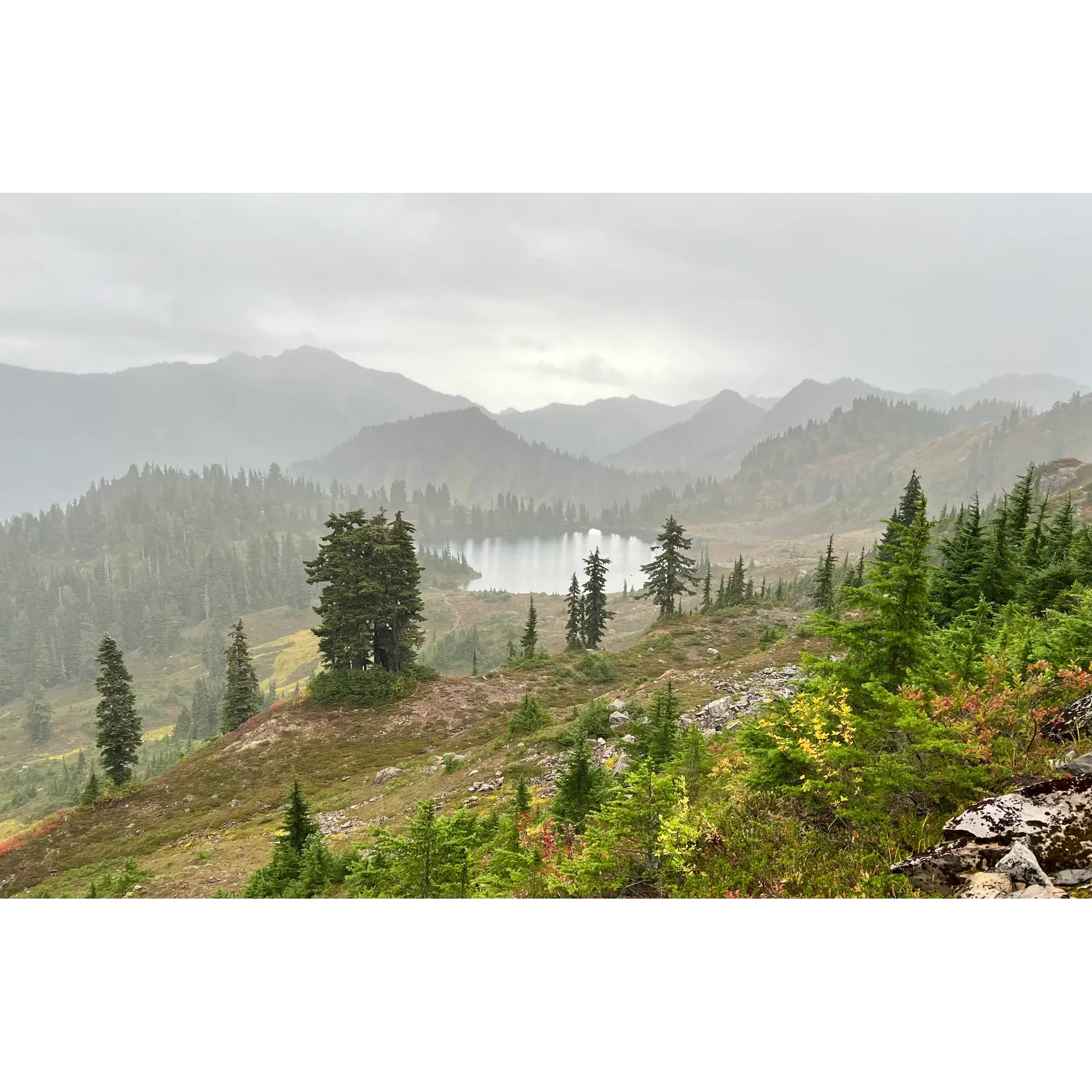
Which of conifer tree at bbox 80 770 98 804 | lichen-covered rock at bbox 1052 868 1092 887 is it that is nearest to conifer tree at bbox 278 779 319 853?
lichen-covered rock at bbox 1052 868 1092 887

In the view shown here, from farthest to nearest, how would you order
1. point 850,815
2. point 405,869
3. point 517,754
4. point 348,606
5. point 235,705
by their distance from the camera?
point 235,705
point 348,606
point 517,754
point 405,869
point 850,815

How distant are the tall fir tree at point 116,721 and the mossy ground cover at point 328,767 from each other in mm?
9355

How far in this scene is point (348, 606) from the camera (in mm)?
34531

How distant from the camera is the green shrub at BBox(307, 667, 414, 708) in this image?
102 ft

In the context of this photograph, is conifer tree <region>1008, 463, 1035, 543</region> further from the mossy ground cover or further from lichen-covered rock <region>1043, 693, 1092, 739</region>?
lichen-covered rock <region>1043, 693, 1092, 739</region>

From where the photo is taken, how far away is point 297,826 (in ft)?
39.0

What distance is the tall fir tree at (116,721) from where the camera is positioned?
32.0 metres

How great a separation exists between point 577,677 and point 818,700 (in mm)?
25915

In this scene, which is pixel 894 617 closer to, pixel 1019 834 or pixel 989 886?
pixel 1019 834

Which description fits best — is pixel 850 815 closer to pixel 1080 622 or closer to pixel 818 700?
pixel 818 700

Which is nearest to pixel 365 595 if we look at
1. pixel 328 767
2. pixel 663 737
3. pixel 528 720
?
pixel 328 767

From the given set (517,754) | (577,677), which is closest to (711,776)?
(517,754)

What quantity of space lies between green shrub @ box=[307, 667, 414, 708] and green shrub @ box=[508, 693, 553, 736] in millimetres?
12004

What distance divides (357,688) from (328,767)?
25.6 ft
